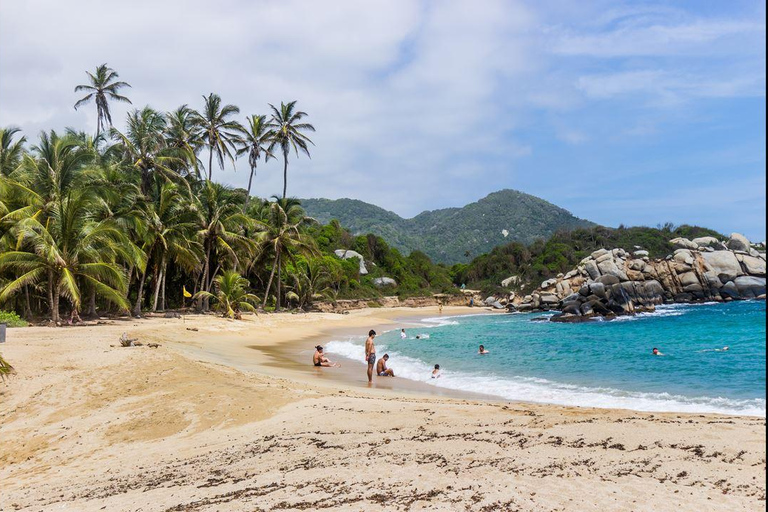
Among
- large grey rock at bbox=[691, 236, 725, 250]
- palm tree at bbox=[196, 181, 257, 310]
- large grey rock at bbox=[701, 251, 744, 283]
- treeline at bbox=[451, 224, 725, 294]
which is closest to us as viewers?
palm tree at bbox=[196, 181, 257, 310]

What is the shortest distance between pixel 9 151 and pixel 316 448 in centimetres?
3227

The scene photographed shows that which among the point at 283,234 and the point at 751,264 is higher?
the point at 283,234

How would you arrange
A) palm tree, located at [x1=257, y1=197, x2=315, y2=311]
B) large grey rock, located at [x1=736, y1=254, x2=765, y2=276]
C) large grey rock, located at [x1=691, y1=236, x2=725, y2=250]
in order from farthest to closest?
large grey rock, located at [x1=691, y1=236, x2=725, y2=250] < large grey rock, located at [x1=736, y1=254, x2=765, y2=276] < palm tree, located at [x1=257, y1=197, x2=315, y2=311]

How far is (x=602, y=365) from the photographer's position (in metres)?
18.3

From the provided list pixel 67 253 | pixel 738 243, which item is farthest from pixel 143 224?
pixel 738 243

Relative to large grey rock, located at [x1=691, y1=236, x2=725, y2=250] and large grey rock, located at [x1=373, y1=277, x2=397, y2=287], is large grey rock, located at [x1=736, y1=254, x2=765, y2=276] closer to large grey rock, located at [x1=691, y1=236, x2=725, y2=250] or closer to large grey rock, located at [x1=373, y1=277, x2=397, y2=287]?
large grey rock, located at [x1=691, y1=236, x2=725, y2=250]

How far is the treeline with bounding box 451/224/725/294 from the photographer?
7388 centimetres

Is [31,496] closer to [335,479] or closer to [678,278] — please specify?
[335,479]

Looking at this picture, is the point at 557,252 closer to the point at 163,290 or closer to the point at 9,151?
the point at 163,290

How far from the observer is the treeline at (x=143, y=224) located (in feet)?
71.6

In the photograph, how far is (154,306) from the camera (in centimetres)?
3225

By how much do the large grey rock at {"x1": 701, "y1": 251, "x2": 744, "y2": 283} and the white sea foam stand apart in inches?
2346

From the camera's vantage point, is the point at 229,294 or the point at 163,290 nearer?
the point at 229,294

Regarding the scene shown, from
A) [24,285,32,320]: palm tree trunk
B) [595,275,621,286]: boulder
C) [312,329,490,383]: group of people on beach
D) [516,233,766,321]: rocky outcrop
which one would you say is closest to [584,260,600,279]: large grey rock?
[516,233,766,321]: rocky outcrop
